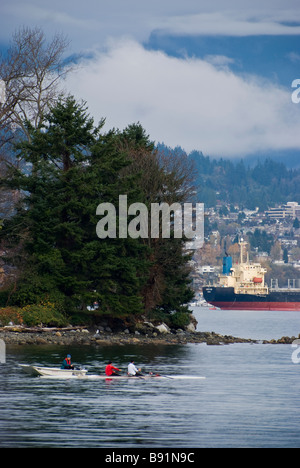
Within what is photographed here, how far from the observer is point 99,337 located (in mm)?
50312

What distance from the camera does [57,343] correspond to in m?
46.2

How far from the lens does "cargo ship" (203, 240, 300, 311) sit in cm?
14750

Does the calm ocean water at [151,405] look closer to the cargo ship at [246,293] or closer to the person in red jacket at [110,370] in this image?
the person in red jacket at [110,370]

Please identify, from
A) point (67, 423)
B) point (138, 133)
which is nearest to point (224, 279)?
point (138, 133)

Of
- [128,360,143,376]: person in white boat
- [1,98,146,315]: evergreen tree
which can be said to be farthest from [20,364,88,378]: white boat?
[1,98,146,315]: evergreen tree

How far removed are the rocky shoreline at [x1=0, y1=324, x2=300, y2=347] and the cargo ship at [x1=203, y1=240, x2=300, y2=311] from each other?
86696 mm

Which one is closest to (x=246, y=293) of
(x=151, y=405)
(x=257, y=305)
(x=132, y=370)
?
(x=257, y=305)

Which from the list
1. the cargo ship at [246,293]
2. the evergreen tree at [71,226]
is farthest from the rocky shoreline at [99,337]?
the cargo ship at [246,293]

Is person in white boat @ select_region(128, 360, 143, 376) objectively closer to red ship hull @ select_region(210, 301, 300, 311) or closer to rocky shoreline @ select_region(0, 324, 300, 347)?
rocky shoreline @ select_region(0, 324, 300, 347)

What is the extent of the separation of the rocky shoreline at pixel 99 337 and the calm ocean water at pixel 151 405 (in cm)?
268

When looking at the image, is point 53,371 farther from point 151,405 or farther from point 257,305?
point 257,305

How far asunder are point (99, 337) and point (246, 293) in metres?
101

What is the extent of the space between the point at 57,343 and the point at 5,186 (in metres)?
13.3

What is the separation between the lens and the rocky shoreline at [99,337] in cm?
4619
